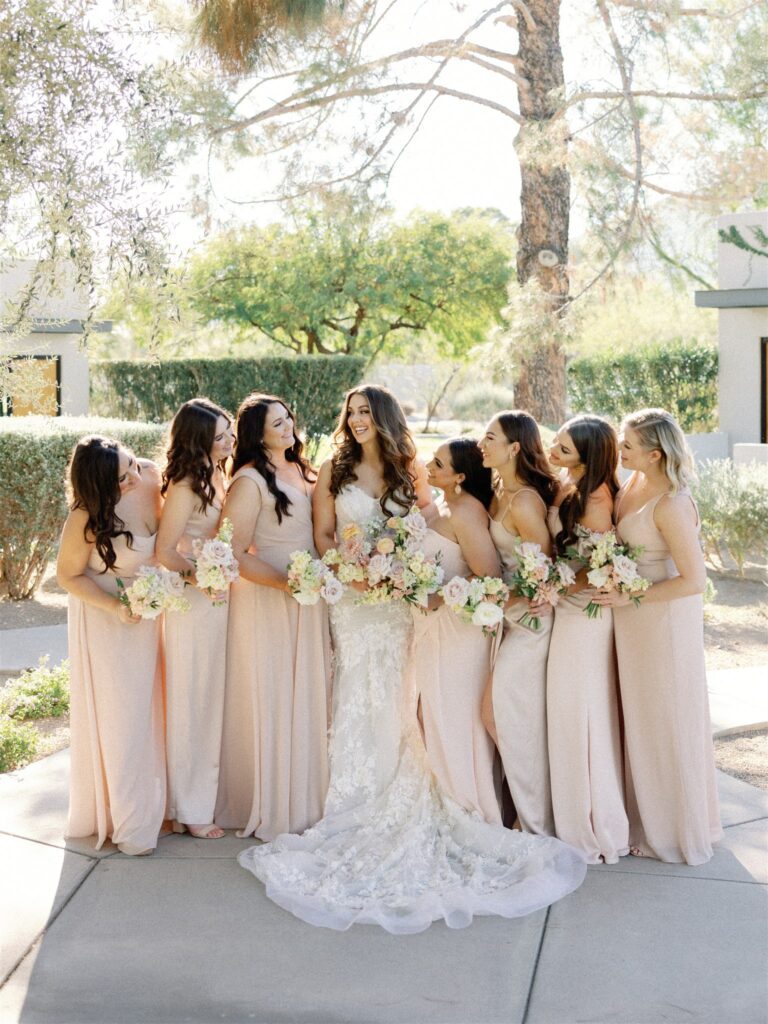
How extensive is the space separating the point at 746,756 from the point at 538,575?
8.29 feet

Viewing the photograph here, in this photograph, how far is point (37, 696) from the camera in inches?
288

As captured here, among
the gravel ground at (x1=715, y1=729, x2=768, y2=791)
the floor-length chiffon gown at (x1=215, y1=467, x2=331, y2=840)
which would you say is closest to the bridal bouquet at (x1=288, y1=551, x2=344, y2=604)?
the floor-length chiffon gown at (x1=215, y1=467, x2=331, y2=840)

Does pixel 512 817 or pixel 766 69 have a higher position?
pixel 766 69

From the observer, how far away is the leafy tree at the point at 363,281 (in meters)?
29.8

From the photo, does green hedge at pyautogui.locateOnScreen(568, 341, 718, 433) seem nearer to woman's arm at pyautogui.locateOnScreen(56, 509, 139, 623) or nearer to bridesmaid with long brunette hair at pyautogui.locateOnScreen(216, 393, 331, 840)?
bridesmaid with long brunette hair at pyautogui.locateOnScreen(216, 393, 331, 840)

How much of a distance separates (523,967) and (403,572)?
1.61m

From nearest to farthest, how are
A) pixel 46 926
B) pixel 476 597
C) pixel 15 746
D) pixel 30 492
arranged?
pixel 46 926
pixel 476 597
pixel 15 746
pixel 30 492

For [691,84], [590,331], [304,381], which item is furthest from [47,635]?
[590,331]

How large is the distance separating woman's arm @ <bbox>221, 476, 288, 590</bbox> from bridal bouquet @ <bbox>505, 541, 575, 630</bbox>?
3.40 ft

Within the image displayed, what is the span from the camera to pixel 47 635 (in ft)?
30.4

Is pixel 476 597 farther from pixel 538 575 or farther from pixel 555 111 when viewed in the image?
pixel 555 111

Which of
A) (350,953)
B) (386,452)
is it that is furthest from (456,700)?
(350,953)

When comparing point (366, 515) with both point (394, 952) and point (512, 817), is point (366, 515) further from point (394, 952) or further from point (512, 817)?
point (394, 952)

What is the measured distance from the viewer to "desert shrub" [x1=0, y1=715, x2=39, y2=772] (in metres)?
6.25
